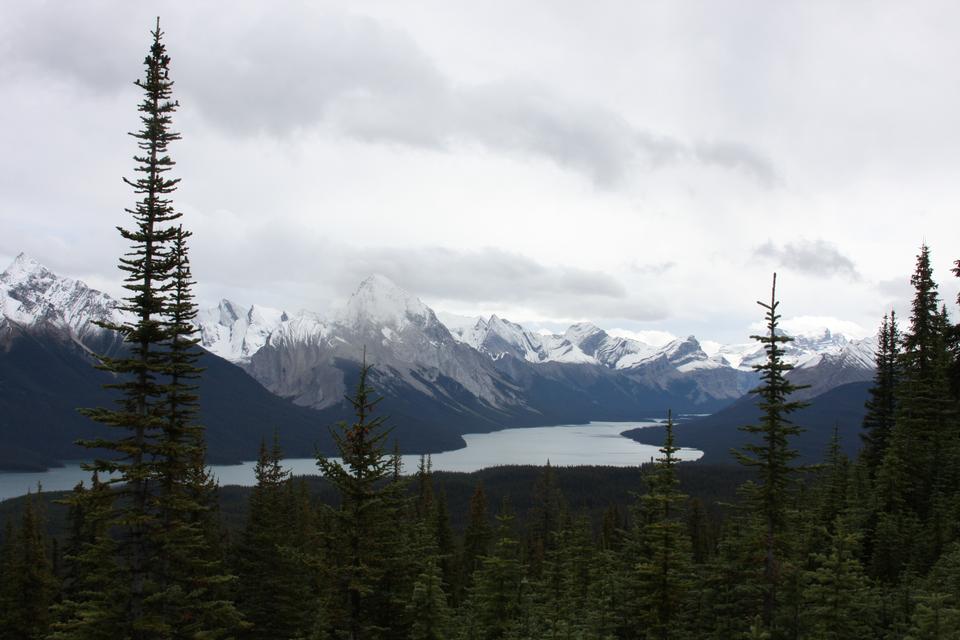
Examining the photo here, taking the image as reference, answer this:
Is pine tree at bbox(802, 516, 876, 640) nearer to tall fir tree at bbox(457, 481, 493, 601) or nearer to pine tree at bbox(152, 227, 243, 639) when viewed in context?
pine tree at bbox(152, 227, 243, 639)

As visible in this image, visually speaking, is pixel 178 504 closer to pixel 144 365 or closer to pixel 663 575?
pixel 144 365

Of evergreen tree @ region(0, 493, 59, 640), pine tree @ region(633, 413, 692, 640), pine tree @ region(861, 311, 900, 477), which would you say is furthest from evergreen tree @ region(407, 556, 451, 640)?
pine tree @ region(861, 311, 900, 477)

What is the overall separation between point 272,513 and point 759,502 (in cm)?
3374

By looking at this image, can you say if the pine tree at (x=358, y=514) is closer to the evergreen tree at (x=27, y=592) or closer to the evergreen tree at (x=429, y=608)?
the evergreen tree at (x=429, y=608)

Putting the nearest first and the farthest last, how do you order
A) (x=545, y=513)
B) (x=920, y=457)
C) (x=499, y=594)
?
(x=499, y=594)
(x=920, y=457)
(x=545, y=513)

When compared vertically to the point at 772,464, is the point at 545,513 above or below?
below

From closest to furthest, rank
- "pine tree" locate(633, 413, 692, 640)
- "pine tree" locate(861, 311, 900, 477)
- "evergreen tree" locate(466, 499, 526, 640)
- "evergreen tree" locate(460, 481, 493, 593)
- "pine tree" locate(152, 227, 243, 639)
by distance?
"pine tree" locate(152, 227, 243, 639) → "pine tree" locate(633, 413, 692, 640) → "evergreen tree" locate(466, 499, 526, 640) → "pine tree" locate(861, 311, 900, 477) → "evergreen tree" locate(460, 481, 493, 593)

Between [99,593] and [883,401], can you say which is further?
[883,401]

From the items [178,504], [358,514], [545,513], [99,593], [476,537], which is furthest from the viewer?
[545,513]

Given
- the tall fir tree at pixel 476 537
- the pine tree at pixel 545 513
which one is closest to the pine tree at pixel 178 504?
the tall fir tree at pixel 476 537

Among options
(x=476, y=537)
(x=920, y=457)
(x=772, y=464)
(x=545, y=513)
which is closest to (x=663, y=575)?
(x=772, y=464)

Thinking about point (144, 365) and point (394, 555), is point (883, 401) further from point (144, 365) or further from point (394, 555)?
point (144, 365)

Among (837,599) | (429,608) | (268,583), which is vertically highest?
(837,599)

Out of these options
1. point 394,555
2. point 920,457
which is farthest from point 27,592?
point 920,457
